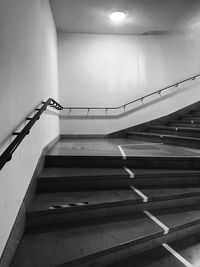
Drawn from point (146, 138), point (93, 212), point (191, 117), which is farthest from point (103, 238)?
point (191, 117)

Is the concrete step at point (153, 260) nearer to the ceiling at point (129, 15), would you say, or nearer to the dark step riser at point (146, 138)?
the dark step riser at point (146, 138)

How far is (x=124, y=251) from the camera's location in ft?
4.89

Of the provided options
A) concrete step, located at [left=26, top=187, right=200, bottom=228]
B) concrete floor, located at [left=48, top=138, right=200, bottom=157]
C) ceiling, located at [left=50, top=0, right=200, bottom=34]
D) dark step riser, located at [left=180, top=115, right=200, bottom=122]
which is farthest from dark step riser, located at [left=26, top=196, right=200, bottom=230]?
ceiling, located at [left=50, top=0, right=200, bottom=34]

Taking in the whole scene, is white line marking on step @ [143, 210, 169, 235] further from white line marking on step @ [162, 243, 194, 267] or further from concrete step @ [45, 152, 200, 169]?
concrete step @ [45, 152, 200, 169]

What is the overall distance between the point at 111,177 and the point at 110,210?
43cm

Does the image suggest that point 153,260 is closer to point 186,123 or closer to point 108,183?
point 108,183

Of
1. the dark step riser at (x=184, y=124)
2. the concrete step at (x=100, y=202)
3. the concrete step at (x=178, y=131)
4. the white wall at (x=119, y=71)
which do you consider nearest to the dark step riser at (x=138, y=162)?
the concrete step at (x=100, y=202)

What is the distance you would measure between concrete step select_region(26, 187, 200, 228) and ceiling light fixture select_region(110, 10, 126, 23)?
3.35 metres

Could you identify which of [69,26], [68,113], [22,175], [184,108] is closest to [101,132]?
[68,113]

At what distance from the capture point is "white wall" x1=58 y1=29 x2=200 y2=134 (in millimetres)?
4715

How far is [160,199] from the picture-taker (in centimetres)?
202

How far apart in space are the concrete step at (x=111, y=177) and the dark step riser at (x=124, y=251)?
639mm

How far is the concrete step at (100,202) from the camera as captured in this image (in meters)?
1.67

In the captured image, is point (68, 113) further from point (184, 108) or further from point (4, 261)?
point (4, 261)
